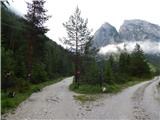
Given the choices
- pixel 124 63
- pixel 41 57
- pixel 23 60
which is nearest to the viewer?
pixel 41 57

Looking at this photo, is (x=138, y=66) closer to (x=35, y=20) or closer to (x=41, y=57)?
(x=41, y=57)

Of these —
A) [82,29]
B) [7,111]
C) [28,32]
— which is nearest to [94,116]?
[7,111]

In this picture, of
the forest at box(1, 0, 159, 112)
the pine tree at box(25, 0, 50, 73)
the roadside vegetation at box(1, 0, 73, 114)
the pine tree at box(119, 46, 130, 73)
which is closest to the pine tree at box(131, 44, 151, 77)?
Result: the pine tree at box(119, 46, 130, 73)

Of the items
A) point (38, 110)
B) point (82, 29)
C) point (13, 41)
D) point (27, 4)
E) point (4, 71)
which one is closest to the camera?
point (38, 110)

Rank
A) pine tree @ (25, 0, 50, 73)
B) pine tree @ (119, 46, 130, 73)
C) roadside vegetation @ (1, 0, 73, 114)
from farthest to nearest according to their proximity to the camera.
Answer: pine tree @ (119, 46, 130, 73)
pine tree @ (25, 0, 50, 73)
roadside vegetation @ (1, 0, 73, 114)

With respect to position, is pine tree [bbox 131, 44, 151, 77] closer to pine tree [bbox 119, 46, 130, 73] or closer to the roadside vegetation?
pine tree [bbox 119, 46, 130, 73]

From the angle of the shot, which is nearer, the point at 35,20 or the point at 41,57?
the point at 35,20

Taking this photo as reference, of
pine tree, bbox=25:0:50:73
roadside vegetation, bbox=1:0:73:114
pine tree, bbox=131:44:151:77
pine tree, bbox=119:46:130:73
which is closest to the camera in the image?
roadside vegetation, bbox=1:0:73:114

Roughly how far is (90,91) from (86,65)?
13.4m

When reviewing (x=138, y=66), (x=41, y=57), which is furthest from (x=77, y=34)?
(x=138, y=66)

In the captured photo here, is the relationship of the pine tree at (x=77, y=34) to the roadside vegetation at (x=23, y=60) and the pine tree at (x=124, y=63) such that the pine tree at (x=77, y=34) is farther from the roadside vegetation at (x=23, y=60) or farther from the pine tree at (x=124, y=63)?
the pine tree at (x=124, y=63)

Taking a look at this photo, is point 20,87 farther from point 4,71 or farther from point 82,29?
point 82,29

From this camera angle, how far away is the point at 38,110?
756 inches

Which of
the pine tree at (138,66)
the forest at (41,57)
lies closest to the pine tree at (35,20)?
the forest at (41,57)
